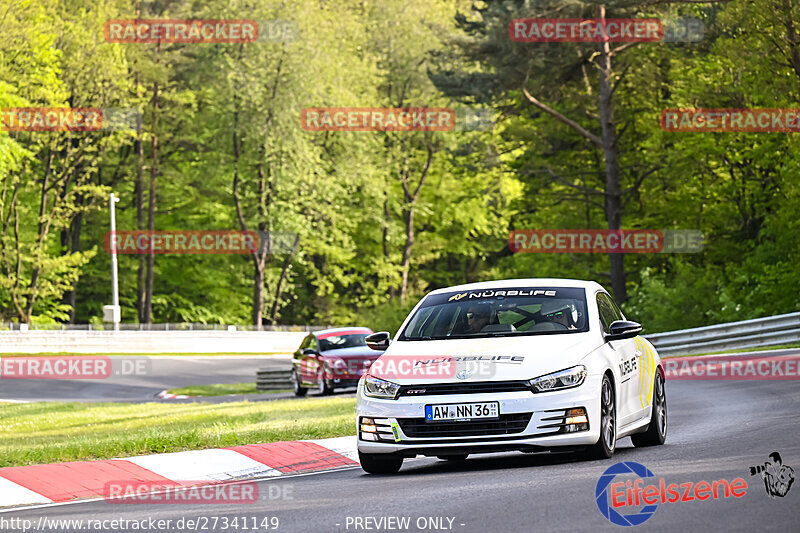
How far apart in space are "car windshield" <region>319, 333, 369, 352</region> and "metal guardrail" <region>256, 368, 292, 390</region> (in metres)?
6.46

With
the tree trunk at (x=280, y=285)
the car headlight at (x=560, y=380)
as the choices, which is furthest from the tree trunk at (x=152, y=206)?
the car headlight at (x=560, y=380)

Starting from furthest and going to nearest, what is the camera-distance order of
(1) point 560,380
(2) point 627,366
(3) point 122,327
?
(3) point 122,327
(2) point 627,366
(1) point 560,380

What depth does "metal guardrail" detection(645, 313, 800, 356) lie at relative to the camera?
99.8 ft

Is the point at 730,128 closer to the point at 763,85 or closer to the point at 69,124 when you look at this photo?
the point at 763,85

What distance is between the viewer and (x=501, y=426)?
34.1 ft

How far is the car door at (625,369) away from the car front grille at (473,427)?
1416 millimetres

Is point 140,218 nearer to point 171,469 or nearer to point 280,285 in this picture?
point 280,285

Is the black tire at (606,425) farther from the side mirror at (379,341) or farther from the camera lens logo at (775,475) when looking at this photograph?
the side mirror at (379,341)

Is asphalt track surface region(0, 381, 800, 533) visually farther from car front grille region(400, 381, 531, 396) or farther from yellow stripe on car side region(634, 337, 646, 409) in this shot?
car front grille region(400, 381, 531, 396)

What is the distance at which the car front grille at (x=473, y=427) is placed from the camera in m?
10.4

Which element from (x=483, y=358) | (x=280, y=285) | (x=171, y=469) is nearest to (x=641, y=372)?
(x=483, y=358)

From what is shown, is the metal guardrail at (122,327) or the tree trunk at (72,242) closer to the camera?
the metal guardrail at (122,327)

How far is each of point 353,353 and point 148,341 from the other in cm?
2624

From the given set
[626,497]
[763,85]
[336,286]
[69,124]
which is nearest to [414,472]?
[626,497]
